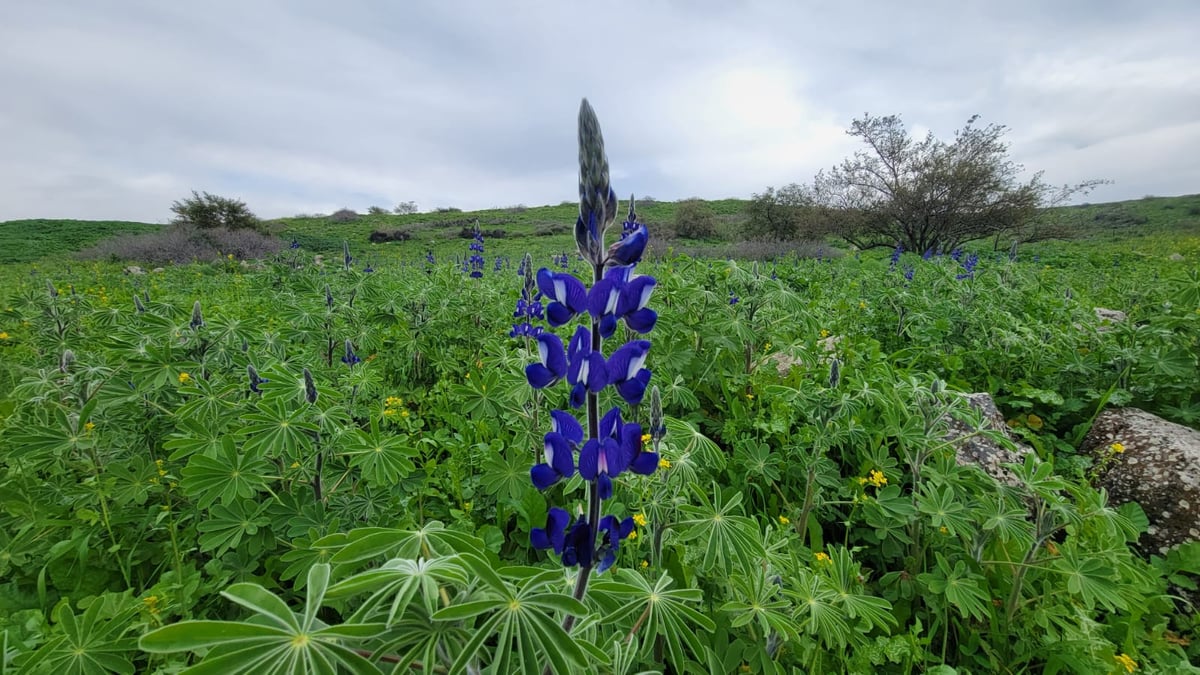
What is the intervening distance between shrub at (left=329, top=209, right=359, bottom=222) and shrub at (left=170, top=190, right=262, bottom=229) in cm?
1682

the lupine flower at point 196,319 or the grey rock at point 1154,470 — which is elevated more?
the lupine flower at point 196,319

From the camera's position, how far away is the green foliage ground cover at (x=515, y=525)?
101cm

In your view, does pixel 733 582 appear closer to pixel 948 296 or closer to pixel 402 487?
pixel 402 487

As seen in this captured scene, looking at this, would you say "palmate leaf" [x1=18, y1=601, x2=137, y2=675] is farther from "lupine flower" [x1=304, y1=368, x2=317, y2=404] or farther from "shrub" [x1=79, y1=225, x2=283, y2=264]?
"shrub" [x1=79, y1=225, x2=283, y2=264]

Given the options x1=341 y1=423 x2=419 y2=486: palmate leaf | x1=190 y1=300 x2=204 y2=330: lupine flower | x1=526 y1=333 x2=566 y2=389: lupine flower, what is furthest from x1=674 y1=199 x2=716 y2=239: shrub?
x1=526 y1=333 x2=566 y2=389: lupine flower

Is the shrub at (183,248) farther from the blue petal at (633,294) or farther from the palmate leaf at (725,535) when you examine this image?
the blue petal at (633,294)

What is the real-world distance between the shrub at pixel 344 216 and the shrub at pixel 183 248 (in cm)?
2410

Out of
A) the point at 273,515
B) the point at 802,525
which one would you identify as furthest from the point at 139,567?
the point at 802,525

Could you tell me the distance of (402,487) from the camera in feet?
7.06

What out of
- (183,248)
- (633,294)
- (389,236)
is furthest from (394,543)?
(389,236)

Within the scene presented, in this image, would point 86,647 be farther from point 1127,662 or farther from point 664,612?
point 1127,662

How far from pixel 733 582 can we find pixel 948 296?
4838mm

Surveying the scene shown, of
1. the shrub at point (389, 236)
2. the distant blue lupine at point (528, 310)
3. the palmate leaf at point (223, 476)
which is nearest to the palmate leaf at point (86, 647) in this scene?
the palmate leaf at point (223, 476)

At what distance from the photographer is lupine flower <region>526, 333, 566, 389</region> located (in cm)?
103
